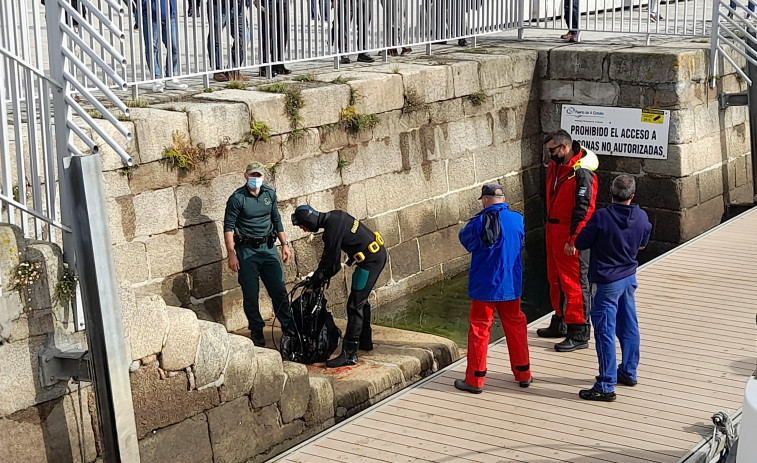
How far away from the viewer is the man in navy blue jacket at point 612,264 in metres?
7.14

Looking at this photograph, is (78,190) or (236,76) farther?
(236,76)

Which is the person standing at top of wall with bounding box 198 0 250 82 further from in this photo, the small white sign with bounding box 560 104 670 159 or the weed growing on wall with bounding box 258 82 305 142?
the small white sign with bounding box 560 104 670 159

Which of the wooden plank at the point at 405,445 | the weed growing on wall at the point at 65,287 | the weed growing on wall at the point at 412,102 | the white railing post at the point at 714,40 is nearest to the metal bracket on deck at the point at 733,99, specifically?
the white railing post at the point at 714,40

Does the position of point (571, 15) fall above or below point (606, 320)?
above

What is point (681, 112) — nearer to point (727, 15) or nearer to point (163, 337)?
point (727, 15)

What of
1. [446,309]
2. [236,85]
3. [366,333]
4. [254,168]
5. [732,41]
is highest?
[732,41]

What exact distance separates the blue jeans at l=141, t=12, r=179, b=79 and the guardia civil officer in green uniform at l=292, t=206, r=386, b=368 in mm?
1932

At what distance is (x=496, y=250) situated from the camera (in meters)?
7.27

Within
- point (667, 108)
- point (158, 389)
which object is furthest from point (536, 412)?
point (667, 108)

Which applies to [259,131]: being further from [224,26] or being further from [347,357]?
[347,357]

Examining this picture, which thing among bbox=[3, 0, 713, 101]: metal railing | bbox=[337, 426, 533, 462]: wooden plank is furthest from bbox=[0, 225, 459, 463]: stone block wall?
bbox=[3, 0, 713, 101]: metal railing

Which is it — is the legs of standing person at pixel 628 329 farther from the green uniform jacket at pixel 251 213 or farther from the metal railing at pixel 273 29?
the metal railing at pixel 273 29

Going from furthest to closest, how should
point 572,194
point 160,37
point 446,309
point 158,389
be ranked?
point 446,309 < point 160,37 < point 572,194 < point 158,389

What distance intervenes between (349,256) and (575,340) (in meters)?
1.94
